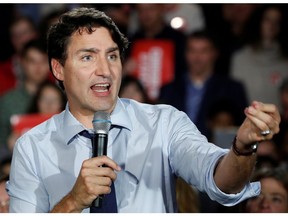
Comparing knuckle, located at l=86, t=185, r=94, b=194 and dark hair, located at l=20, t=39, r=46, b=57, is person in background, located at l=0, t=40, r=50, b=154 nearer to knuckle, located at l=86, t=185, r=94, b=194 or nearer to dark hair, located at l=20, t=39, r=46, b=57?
dark hair, located at l=20, t=39, r=46, b=57

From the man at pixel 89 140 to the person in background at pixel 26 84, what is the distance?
301 cm

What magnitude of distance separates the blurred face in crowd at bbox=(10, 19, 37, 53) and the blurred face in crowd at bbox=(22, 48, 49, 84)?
1.12 feet

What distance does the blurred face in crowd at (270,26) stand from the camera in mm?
6059

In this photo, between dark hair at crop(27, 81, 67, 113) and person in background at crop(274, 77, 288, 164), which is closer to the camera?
person in background at crop(274, 77, 288, 164)

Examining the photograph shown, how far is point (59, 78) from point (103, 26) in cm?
29

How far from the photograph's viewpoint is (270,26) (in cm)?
607

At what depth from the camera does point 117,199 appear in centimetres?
286

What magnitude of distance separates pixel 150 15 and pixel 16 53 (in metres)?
1.09

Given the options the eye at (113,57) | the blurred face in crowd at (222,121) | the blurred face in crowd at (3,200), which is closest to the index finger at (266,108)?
the eye at (113,57)

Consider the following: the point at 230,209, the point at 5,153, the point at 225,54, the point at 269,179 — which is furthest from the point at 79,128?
the point at 225,54

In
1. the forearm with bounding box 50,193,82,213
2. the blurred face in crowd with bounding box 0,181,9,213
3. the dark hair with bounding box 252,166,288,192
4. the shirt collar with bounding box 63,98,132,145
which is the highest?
the shirt collar with bounding box 63,98,132,145

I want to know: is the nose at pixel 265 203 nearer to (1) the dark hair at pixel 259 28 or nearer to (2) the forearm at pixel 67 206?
(2) the forearm at pixel 67 206

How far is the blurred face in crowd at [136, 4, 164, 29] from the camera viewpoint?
627 cm

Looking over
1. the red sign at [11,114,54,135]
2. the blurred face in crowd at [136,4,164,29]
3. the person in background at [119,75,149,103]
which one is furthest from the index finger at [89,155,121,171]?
the blurred face in crowd at [136,4,164,29]
